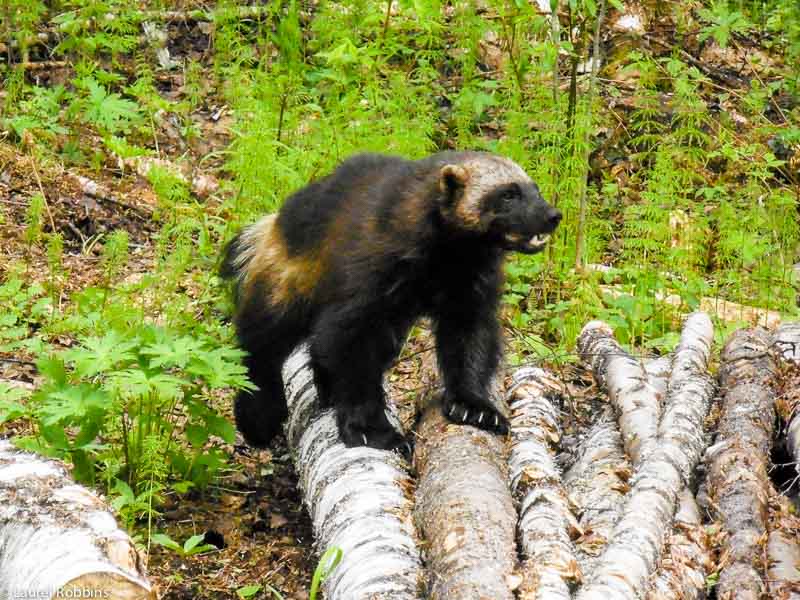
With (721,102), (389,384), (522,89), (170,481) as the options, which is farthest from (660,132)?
(170,481)

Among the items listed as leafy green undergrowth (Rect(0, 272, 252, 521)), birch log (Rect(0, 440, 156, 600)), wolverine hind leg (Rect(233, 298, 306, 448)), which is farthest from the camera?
wolverine hind leg (Rect(233, 298, 306, 448))

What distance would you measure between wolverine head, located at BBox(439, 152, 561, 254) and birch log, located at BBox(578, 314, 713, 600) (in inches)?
45.7

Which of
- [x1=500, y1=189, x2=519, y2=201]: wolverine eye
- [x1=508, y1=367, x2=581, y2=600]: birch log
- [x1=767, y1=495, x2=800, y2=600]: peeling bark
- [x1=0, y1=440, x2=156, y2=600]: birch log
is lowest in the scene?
[x1=767, y1=495, x2=800, y2=600]: peeling bark

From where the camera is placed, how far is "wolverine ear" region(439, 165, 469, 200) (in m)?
5.57

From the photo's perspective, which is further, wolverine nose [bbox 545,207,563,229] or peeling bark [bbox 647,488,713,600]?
wolverine nose [bbox 545,207,563,229]

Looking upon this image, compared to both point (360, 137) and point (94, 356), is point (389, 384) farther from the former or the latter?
point (94, 356)

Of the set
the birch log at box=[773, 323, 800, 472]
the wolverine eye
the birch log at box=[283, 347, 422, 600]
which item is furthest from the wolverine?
the birch log at box=[773, 323, 800, 472]

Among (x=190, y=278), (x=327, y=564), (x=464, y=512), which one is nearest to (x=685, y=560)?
(x=464, y=512)

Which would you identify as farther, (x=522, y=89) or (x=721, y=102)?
(x=721, y=102)

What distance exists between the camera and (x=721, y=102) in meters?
11.8

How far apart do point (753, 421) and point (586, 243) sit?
3172 millimetres

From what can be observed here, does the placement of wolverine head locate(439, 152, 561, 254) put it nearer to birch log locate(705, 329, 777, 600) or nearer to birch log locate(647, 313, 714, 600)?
birch log locate(647, 313, 714, 600)

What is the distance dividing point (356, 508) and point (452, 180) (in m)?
1.76

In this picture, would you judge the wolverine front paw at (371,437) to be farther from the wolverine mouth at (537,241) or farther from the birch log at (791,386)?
the birch log at (791,386)
